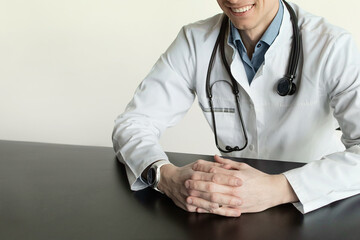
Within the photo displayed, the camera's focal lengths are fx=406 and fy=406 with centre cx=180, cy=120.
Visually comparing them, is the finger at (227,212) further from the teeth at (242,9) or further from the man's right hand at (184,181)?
the teeth at (242,9)

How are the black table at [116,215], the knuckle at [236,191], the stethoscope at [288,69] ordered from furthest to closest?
the stethoscope at [288,69] → the knuckle at [236,191] → the black table at [116,215]

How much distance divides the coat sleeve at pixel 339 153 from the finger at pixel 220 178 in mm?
117

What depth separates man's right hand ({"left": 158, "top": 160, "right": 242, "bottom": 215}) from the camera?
79 centimetres

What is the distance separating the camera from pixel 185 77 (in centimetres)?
130

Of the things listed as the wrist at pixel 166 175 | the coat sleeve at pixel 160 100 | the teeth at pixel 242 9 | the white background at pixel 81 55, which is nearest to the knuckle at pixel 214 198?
the wrist at pixel 166 175

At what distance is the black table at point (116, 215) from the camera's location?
70cm

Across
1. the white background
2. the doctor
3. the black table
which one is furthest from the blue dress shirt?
the white background

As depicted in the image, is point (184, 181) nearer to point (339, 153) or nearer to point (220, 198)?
point (220, 198)

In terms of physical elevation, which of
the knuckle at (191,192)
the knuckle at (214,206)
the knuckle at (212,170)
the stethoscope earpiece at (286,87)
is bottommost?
the knuckle at (214,206)

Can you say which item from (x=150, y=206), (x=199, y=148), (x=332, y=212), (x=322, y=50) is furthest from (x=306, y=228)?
(x=199, y=148)

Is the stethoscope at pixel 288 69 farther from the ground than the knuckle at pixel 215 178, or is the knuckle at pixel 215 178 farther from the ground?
the stethoscope at pixel 288 69

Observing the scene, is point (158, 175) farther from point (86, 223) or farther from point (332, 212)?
point (332, 212)

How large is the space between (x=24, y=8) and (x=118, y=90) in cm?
63

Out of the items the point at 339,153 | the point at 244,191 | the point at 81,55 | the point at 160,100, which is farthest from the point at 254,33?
the point at 81,55
